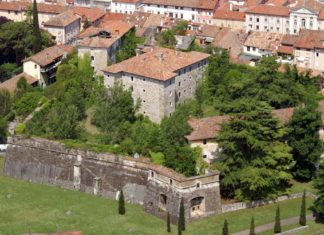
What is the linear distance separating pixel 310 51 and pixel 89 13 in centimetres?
3844

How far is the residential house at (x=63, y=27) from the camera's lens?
11756cm

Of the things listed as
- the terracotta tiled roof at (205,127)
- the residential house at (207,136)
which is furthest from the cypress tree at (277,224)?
the terracotta tiled roof at (205,127)

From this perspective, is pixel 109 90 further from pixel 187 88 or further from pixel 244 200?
pixel 244 200

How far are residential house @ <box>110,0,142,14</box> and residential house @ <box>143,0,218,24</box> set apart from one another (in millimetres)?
3290

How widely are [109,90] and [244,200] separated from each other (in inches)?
848

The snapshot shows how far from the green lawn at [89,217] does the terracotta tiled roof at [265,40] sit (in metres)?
34.7

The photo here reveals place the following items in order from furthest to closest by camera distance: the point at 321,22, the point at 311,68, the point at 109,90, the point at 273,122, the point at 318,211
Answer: the point at 321,22 < the point at 311,68 < the point at 109,90 < the point at 273,122 < the point at 318,211

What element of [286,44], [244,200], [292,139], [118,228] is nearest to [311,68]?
[286,44]

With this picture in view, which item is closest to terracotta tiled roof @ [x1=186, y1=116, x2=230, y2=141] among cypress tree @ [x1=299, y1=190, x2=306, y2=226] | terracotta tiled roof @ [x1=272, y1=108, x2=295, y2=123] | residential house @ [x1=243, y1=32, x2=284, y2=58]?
terracotta tiled roof @ [x1=272, y1=108, x2=295, y2=123]

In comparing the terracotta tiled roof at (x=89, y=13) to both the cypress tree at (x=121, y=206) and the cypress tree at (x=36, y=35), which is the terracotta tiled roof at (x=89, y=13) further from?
the cypress tree at (x=121, y=206)

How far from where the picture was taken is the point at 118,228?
2763 inches

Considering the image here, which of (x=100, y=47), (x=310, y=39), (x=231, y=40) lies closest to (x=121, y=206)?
(x=100, y=47)

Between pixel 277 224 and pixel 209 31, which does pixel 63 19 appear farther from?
pixel 277 224

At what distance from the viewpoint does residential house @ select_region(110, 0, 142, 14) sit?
130375 millimetres
